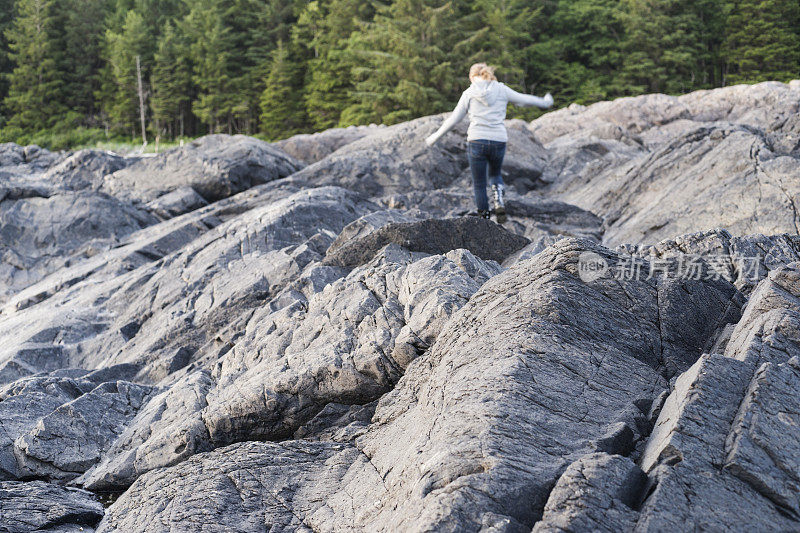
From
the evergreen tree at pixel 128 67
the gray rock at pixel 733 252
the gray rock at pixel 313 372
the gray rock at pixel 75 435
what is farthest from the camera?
the evergreen tree at pixel 128 67

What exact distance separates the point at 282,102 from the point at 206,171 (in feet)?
121

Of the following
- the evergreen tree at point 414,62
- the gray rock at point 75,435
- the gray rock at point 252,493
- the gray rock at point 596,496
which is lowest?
the gray rock at point 75,435

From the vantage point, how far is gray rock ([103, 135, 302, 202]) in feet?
65.5

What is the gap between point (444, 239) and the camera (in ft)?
31.4

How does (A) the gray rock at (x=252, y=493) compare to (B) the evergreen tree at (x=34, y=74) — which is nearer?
(A) the gray rock at (x=252, y=493)

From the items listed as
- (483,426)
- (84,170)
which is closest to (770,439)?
(483,426)

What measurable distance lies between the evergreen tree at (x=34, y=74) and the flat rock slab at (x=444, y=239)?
206 feet

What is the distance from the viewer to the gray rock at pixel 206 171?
1997 centimetres

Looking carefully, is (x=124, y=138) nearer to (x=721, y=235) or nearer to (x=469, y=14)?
(x=469, y=14)

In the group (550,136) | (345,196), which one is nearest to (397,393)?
(345,196)

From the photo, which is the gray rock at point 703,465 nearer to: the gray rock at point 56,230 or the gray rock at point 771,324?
the gray rock at point 771,324

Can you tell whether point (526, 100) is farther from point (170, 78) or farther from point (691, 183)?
point (170, 78)

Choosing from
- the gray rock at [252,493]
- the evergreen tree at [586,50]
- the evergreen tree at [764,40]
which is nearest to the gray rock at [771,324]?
the gray rock at [252,493]

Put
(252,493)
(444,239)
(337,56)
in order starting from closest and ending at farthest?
(252,493)
(444,239)
(337,56)
